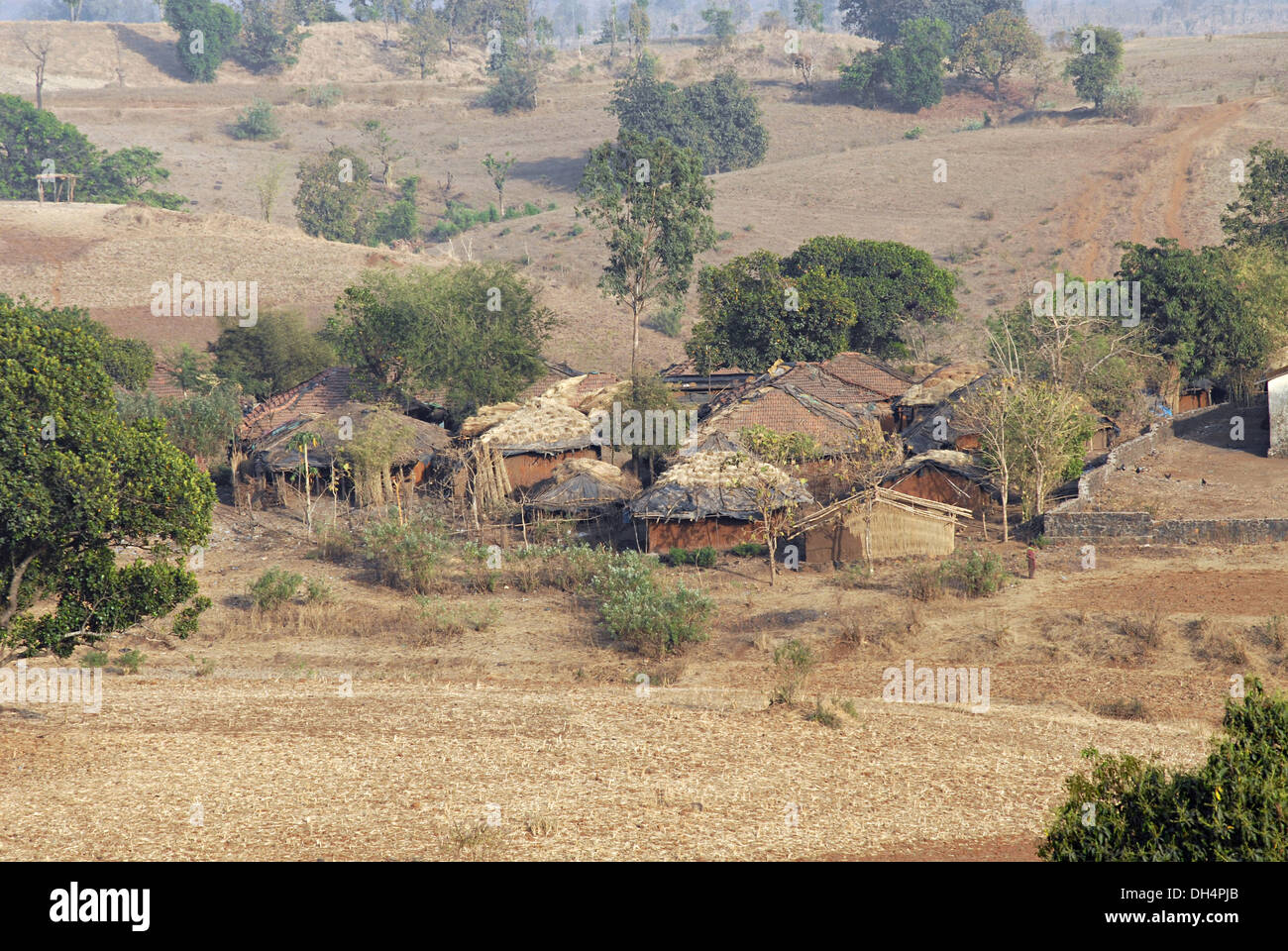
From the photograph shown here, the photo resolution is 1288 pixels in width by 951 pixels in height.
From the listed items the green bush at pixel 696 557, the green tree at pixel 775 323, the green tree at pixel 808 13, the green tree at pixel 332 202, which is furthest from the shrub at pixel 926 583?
the green tree at pixel 808 13

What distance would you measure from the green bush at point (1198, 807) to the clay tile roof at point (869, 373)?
109ft

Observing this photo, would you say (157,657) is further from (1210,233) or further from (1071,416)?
(1210,233)

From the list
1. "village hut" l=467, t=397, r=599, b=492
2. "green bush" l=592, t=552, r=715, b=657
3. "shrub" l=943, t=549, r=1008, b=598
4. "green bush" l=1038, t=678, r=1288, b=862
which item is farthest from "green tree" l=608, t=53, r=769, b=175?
"green bush" l=1038, t=678, r=1288, b=862

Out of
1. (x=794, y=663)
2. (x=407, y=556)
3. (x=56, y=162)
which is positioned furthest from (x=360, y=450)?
(x=56, y=162)

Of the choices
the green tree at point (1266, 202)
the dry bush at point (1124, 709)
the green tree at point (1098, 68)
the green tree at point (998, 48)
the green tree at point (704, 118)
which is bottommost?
the dry bush at point (1124, 709)

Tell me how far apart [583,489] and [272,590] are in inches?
373

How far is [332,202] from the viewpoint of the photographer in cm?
8494

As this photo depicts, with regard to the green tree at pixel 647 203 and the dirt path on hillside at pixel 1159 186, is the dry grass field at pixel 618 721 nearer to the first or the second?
the green tree at pixel 647 203

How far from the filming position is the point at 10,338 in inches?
605

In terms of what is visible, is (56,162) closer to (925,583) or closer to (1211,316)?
(1211,316)

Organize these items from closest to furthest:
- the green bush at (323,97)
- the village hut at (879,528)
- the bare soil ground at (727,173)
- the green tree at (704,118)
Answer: the village hut at (879,528) < the bare soil ground at (727,173) < the green tree at (704,118) < the green bush at (323,97)

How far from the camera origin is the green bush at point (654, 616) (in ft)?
73.8

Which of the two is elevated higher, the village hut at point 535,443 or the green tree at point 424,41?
the green tree at point 424,41
